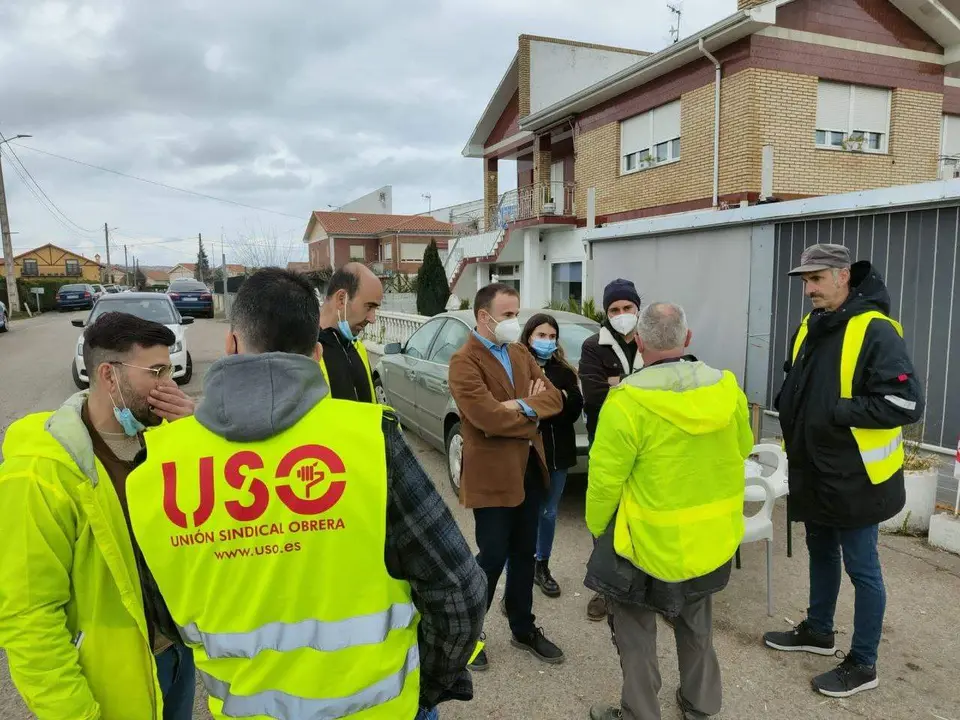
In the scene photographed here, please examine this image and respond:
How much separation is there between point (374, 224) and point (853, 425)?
49.9m

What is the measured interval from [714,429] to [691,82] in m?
13.6

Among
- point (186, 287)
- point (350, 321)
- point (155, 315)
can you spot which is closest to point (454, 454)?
point (350, 321)

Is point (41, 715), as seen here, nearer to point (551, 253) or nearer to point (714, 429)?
point (714, 429)

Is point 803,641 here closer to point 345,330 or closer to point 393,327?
point 345,330

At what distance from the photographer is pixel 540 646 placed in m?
3.21

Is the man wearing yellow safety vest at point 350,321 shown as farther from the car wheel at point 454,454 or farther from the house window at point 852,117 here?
the house window at point 852,117

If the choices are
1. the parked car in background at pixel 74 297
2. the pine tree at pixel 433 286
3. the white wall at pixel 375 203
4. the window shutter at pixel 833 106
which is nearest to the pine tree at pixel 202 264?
the white wall at pixel 375 203

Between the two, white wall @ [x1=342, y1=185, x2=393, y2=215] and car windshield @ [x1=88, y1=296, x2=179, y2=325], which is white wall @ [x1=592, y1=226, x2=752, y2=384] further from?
white wall @ [x1=342, y1=185, x2=393, y2=215]

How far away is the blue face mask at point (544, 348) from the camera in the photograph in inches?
147

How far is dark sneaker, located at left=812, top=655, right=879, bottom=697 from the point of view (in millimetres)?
2840

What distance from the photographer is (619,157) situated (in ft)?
52.7

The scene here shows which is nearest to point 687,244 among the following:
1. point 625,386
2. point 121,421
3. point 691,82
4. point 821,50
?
point 625,386

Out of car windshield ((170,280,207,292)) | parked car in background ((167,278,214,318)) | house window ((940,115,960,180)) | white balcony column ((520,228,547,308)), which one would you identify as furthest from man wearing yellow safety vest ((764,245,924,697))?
car windshield ((170,280,207,292))

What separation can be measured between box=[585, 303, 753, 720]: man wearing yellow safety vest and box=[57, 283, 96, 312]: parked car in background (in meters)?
36.9
